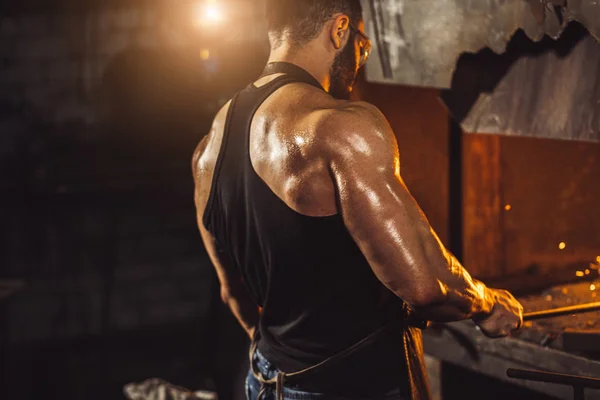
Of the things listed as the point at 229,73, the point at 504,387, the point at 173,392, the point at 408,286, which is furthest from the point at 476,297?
the point at 229,73

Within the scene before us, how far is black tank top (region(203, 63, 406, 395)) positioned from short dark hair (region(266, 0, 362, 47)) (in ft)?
0.54

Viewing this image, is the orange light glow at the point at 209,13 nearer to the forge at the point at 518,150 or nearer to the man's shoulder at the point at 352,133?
the forge at the point at 518,150

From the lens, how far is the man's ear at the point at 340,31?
3150 mm

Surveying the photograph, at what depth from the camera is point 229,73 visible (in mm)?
8367

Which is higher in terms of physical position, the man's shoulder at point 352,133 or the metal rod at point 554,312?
Answer: the man's shoulder at point 352,133

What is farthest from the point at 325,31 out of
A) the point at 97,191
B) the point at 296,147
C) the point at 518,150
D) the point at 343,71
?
the point at 97,191

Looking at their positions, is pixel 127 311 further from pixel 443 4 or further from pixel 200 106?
pixel 443 4

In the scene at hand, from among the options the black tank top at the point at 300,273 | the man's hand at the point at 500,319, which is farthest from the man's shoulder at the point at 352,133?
the man's hand at the point at 500,319

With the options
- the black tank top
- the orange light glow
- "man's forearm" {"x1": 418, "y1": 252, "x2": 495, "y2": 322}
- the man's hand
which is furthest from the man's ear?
the orange light glow

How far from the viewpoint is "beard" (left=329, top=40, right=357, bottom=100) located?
127 inches

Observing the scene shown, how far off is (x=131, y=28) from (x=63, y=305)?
376cm

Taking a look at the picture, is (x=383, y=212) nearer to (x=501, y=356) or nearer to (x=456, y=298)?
(x=456, y=298)

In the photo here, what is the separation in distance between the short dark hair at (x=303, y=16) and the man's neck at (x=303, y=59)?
4cm

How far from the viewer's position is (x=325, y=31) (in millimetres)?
3133
